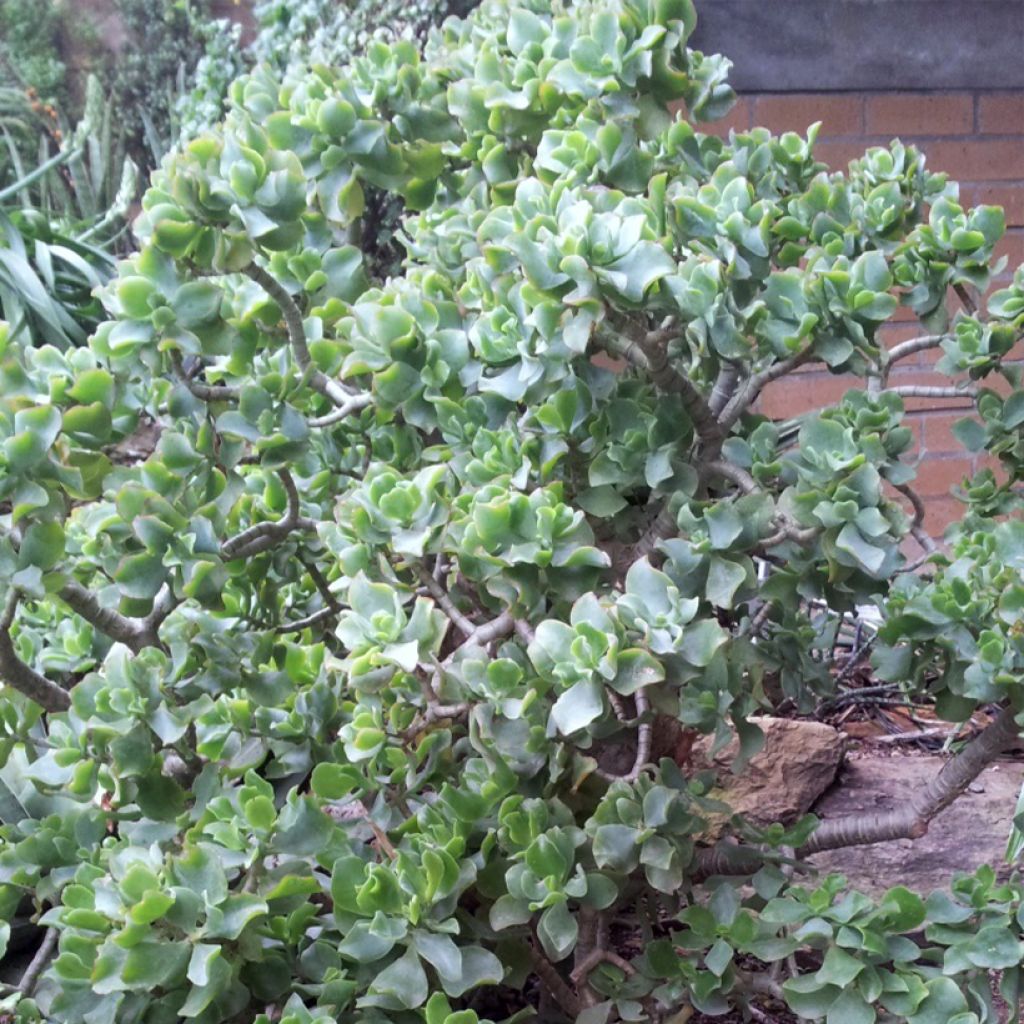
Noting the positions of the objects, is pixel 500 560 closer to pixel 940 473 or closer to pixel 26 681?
pixel 26 681

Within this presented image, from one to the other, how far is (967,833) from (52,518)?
1303 mm

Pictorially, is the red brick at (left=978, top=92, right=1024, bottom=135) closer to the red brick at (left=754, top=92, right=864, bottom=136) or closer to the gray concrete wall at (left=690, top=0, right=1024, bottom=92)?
the gray concrete wall at (left=690, top=0, right=1024, bottom=92)

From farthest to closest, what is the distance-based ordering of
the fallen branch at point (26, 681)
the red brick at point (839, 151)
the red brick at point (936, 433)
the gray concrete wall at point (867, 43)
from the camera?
the red brick at point (936, 433)
the red brick at point (839, 151)
the gray concrete wall at point (867, 43)
the fallen branch at point (26, 681)

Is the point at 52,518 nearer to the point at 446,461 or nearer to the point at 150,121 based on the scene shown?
the point at 446,461

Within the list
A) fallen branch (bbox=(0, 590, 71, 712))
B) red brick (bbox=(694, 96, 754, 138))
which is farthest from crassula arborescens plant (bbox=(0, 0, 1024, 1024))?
red brick (bbox=(694, 96, 754, 138))

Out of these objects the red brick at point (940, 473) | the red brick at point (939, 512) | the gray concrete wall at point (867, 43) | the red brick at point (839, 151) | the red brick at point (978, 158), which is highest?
the gray concrete wall at point (867, 43)

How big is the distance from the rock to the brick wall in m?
1.32

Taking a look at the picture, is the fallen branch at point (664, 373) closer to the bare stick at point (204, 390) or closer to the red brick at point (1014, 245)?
the bare stick at point (204, 390)

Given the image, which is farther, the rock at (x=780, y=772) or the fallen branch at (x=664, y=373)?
the rock at (x=780, y=772)

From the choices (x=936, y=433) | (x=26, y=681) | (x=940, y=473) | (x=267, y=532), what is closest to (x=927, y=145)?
(x=936, y=433)

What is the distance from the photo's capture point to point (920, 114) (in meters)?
2.82

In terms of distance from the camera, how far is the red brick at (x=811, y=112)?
8.98 feet

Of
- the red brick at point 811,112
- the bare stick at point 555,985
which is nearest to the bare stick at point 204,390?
the bare stick at point 555,985

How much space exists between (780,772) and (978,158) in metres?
1.99
